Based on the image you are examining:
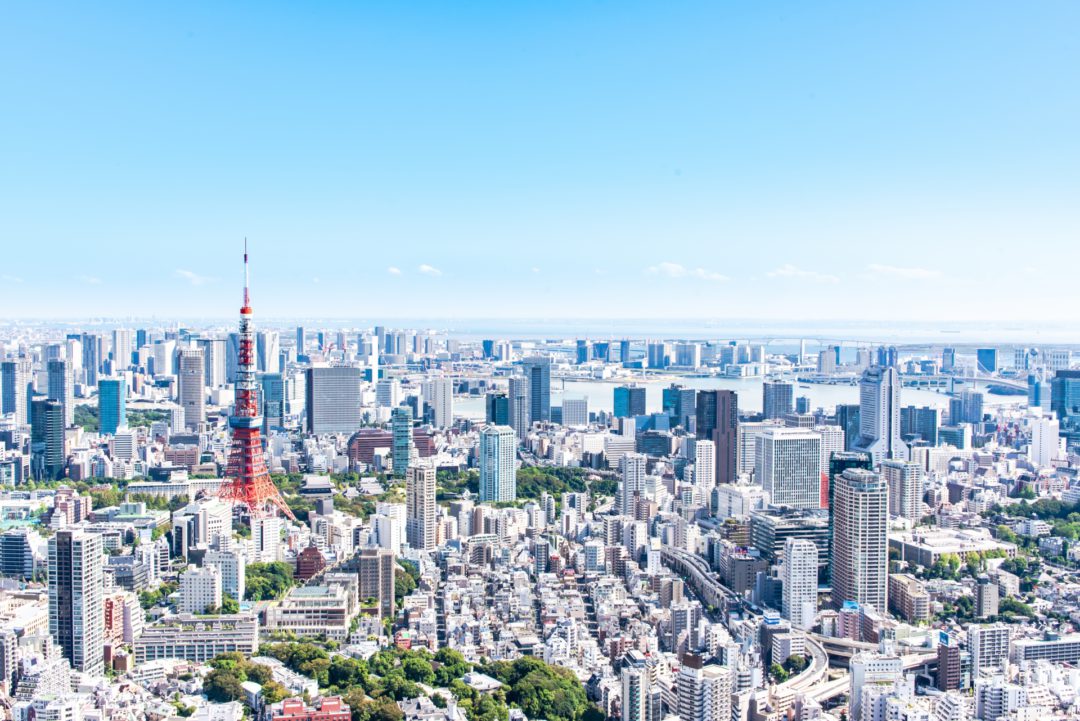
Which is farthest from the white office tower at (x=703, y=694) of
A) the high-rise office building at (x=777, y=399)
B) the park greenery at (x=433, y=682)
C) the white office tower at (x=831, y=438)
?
the high-rise office building at (x=777, y=399)

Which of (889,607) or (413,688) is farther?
(889,607)

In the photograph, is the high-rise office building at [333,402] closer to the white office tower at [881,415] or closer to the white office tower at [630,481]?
the white office tower at [630,481]

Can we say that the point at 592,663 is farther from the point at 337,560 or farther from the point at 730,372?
the point at 730,372

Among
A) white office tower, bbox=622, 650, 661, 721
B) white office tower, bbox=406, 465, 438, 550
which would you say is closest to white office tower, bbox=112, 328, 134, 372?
white office tower, bbox=406, 465, 438, 550

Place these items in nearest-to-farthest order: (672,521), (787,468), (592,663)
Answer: (592,663)
(672,521)
(787,468)

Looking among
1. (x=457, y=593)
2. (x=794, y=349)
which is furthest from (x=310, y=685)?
(x=794, y=349)
